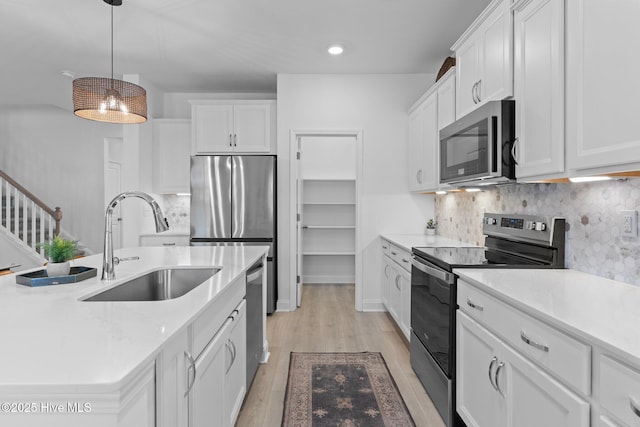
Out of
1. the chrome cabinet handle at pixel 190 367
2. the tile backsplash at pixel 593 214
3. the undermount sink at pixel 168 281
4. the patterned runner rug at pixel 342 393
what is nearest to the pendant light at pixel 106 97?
the undermount sink at pixel 168 281

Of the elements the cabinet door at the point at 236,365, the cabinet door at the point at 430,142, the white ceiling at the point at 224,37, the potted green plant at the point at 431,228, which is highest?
the white ceiling at the point at 224,37

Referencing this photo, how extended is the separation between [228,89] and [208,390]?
4.09m

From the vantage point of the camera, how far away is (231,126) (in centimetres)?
425

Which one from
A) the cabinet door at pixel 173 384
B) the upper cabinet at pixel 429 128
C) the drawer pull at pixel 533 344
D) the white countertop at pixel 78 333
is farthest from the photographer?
the upper cabinet at pixel 429 128

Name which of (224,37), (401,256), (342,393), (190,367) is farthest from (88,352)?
(224,37)

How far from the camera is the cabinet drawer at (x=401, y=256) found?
9.98ft

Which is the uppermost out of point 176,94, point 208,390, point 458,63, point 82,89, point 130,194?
point 176,94

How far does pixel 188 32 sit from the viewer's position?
3.21m

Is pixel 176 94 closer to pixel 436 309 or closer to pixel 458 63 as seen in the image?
pixel 458 63

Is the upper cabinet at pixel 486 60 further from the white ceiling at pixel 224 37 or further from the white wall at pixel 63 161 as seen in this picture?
the white wall at pixel 63 161

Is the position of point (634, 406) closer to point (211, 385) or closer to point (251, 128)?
point (211, 385)

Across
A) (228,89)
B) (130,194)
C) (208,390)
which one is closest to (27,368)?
(208,390)

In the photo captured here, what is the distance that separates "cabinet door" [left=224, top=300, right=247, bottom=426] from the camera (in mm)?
1698

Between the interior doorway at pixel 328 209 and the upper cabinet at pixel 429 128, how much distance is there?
5.46ft
